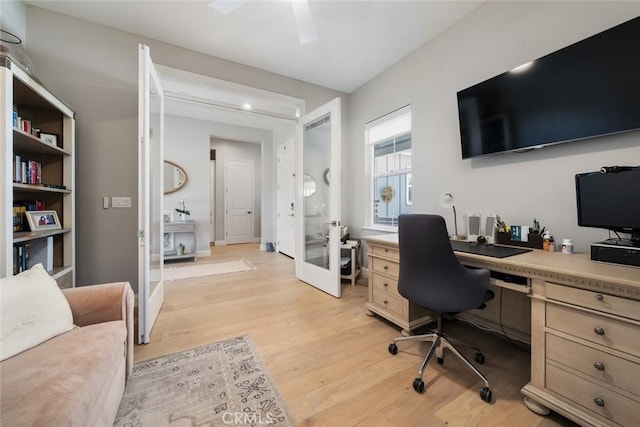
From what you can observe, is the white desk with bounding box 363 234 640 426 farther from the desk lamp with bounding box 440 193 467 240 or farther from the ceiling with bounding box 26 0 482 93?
the ceiling with bounding box 26 0 482 93

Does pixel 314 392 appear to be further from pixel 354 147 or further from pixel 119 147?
pixel 354 147

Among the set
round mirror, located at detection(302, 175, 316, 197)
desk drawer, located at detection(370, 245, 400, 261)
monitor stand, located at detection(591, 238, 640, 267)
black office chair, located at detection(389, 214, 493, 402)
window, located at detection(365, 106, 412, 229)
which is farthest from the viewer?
round mirror, located at detection(302, 175, 316, 197)

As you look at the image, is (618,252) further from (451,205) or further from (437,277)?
(451,205)

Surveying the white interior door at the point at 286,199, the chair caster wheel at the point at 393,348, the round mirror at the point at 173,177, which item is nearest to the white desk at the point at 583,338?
the chair caster wheel at the point at 393,348

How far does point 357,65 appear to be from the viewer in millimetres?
3137

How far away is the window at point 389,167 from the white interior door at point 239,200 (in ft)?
13.2

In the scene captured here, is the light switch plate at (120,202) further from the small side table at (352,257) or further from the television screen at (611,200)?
the television screen at (611,200)

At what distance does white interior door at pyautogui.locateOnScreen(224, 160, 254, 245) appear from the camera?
636 centimetres

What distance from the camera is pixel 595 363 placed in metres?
1.12

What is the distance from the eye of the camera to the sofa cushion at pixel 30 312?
1.02 meters

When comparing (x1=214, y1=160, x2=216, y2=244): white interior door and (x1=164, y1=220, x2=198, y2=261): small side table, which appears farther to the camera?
(x1=214, y1=160, x2=216, y2=244): white interior door

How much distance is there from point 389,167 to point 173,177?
4285 millimetres

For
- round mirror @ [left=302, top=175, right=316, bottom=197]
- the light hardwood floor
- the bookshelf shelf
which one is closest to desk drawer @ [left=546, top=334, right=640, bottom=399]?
the light hardwood floor

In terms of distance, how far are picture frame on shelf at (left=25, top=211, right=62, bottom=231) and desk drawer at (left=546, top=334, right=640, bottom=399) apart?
11.5ft
